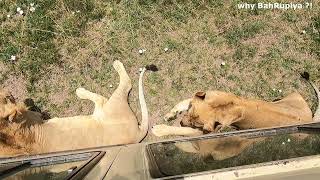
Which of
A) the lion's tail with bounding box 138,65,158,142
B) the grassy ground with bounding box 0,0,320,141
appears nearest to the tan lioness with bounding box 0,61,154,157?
the lion's tail with bounding box 138,65,158,142

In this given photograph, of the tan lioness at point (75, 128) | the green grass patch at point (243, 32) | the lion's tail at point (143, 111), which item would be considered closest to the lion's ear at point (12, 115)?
the tan lioness at point (75, 128)

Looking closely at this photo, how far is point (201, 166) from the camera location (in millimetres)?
3162

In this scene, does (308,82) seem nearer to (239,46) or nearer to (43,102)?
(239,46)

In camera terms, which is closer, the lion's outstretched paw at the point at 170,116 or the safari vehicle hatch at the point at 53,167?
the safari vehicle hatch at the point at 53,167

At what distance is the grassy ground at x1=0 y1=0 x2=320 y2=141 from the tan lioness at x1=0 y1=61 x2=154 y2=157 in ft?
1.42

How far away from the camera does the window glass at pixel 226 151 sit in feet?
10.4

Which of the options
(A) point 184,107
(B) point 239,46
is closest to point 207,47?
(B) point 239,46

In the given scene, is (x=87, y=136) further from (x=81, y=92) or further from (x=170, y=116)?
(x=170, y=116)

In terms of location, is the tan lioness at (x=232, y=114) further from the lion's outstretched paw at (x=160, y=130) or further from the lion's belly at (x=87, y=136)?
the lion's belly at (x=87, y=136)

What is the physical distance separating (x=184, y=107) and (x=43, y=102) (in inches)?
71.0

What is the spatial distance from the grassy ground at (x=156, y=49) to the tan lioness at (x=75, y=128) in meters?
0.43

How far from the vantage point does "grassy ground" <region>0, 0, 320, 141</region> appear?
258 inches

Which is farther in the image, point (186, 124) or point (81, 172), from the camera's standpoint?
point (186, 124)

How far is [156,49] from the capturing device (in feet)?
22.3
